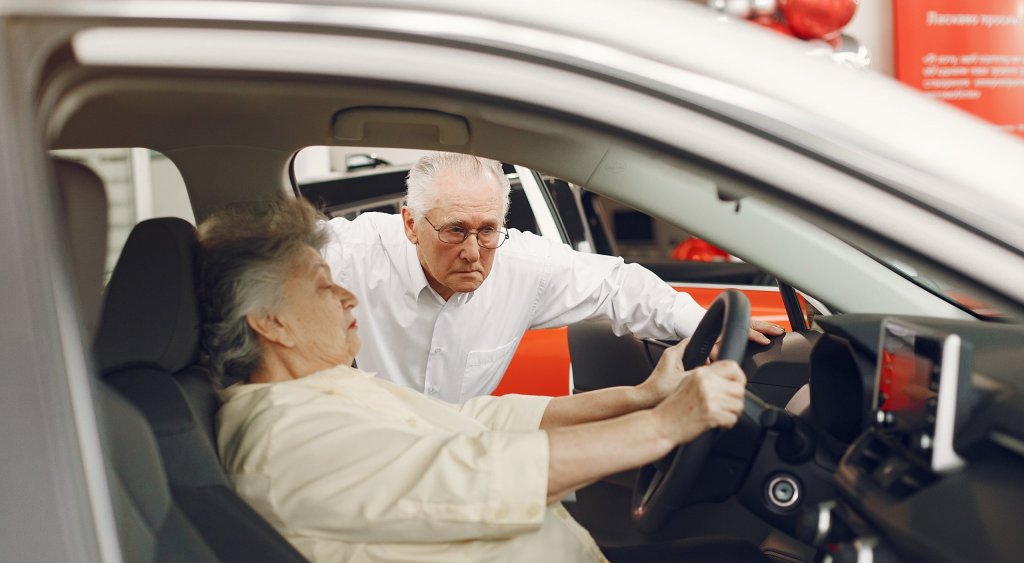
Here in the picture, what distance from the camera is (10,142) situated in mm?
824

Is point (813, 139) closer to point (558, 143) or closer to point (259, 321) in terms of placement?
point (558, 143)

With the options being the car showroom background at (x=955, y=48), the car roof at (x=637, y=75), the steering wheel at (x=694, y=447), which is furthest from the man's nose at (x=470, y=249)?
the car showroom background at (x=955, y=48)

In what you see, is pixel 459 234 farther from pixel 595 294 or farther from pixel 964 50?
pixel 964 50

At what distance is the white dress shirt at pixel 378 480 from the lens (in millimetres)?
1113

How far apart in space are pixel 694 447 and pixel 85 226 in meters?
0.79

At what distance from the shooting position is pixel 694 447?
1271 mm

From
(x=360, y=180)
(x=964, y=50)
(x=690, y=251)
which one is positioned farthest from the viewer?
(x=964, y=50)

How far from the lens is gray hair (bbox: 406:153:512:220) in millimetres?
1823

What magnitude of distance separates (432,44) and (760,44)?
282mm

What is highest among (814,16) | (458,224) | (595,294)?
(814,16)

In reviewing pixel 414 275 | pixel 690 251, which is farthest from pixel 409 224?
pixel 690 251

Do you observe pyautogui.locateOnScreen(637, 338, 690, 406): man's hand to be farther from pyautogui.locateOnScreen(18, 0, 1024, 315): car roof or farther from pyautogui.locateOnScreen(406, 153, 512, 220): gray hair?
pyautogui.locateOnScreen(18, 0, 1024, 315): car roof

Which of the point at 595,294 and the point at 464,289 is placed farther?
the point at 595,294

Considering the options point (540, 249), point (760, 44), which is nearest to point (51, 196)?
point (760, 44)
